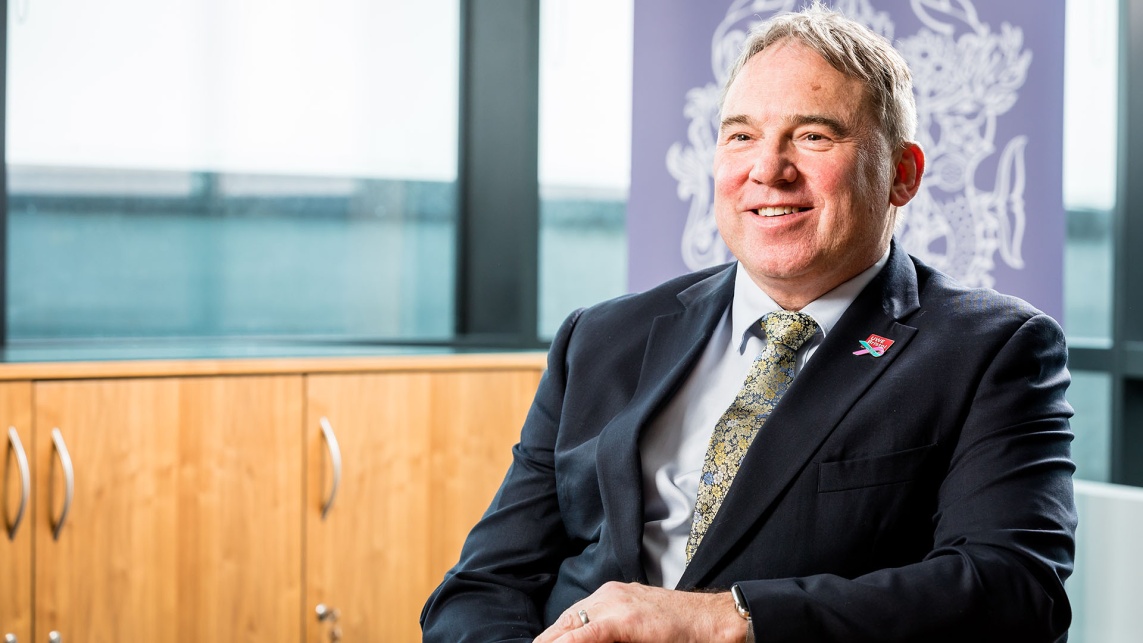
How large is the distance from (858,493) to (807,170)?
1.62 feet

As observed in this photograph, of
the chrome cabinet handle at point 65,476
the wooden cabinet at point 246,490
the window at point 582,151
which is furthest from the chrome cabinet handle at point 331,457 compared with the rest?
the window at point 582,151

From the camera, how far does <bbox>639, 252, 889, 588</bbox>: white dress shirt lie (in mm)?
1678

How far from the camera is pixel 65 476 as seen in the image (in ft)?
8.77

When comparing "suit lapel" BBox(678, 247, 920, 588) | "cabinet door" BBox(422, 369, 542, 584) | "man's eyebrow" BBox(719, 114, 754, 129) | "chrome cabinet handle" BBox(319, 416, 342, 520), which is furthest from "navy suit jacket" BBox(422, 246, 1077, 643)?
"cabinet door" BBox(422, 369, 542, 584)

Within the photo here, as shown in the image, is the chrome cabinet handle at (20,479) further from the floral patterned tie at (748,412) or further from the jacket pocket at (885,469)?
the jacket pocket at (885,469)

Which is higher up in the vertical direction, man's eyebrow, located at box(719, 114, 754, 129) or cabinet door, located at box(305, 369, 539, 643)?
man's eyebrow, located at box(719, 114, 754, 129)

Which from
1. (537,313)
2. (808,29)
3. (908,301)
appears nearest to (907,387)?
(908,301)

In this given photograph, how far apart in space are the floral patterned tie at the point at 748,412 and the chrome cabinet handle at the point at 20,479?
1.79 meters

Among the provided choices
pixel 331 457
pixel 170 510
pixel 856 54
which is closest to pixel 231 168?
pixel 331 457

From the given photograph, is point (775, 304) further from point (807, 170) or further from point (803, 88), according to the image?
point (803, 88)

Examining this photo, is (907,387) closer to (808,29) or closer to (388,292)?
(808,29)

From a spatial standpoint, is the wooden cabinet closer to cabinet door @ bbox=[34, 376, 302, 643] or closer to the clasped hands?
cabinet door @ bbox=[34, 376, 302, 643]

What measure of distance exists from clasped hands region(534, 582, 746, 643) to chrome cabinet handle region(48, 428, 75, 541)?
1.71 meters

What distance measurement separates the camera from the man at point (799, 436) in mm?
1426
